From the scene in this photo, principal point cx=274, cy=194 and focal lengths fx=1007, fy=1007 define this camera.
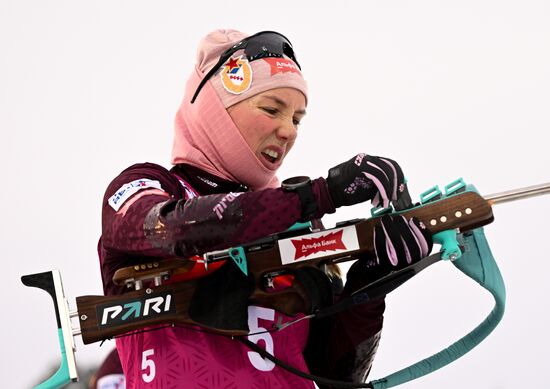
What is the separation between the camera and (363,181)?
140 centimetres

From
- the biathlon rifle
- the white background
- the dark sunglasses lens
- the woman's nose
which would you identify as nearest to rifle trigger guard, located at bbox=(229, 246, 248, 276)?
the biathlon rifle

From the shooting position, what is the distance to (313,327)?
1.82 meters

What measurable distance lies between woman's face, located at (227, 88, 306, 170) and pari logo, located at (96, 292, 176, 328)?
0.32 metres

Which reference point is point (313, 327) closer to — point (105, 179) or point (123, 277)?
point (123, 277)

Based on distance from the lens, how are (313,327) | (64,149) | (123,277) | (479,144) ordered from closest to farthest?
(123,277) < (313,327) < (479,144) < (64,149)

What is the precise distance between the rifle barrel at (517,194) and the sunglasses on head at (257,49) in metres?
0.47

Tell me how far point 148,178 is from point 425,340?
116cm

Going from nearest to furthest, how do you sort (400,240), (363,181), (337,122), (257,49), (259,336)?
(363,181), (400,240), (259,336), (257,49), (337,122)

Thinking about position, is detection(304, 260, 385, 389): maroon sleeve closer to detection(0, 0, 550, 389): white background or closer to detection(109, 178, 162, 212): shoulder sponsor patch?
detection(109, 178, 162, 212): shoulder sponsor patch

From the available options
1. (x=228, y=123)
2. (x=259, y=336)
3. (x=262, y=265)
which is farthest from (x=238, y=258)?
(x=228, y=123)

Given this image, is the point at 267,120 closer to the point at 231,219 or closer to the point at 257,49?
the point at 257,49

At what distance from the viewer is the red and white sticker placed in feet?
5.12

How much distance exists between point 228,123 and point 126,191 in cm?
25

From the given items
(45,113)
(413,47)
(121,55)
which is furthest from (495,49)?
(45,113)
